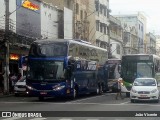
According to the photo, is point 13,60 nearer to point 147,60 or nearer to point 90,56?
point 90,56

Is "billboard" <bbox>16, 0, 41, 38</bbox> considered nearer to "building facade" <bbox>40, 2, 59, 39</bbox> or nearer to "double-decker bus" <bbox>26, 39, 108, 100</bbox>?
"building facade" <bbox>40, 2, 59, 39</bbox>

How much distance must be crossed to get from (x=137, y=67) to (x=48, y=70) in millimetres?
9159

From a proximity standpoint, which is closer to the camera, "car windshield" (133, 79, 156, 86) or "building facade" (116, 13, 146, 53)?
"car windshield" (133, 79, 156, 86)

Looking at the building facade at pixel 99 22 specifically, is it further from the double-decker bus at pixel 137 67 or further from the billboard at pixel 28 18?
the double-decker bus at pixel 137 67

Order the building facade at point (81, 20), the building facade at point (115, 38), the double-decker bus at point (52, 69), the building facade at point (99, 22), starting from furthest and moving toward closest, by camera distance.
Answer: the building facade at point (115, 38) → the building facade at point (99, 22) → the building facade at point (81, 20) → the double-decker bus at point (52, 69)

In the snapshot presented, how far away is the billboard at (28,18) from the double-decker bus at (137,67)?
11.6 meters

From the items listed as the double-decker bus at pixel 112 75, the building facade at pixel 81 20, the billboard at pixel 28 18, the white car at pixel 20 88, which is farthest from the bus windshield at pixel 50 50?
the building facade at pixel 81 20

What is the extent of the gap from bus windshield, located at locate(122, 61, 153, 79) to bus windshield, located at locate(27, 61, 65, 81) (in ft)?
27.0

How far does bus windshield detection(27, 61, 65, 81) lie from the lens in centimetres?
2845

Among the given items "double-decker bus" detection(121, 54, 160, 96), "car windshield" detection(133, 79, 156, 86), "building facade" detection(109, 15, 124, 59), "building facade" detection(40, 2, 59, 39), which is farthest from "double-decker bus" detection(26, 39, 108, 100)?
"building facade" detection(109, 15, 124, 59)

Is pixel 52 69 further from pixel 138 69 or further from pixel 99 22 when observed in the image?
pixel 99 22

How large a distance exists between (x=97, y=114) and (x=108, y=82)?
23.3 meters

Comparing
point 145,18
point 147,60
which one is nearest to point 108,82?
point 147,60

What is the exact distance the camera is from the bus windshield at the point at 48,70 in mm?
28453
